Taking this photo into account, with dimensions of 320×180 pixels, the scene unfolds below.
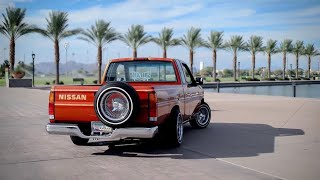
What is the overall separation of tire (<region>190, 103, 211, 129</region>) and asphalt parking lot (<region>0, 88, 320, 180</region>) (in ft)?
0.76

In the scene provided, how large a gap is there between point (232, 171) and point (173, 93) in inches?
87.5

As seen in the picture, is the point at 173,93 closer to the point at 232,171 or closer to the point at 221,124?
the point at 232,171

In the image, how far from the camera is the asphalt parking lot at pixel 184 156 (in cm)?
575

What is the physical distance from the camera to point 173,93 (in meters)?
7.53

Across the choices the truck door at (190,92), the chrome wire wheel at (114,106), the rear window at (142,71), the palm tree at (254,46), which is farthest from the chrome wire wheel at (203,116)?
the palm tree at (254,46)

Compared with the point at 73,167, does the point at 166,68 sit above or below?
above

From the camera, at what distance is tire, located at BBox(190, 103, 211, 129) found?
34.6 feet

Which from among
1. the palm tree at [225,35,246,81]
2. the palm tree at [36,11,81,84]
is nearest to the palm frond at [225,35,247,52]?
the palm tree at [225,35,246,81]

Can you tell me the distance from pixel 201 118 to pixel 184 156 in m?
3.79

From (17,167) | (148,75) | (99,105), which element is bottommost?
(17,167)

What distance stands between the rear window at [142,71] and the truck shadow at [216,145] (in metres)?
1.47

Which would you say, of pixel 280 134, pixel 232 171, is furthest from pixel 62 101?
pixel 280 134

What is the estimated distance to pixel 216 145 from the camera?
8.00 m

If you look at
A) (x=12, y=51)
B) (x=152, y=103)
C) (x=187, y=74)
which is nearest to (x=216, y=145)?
(x=187, y=74)
